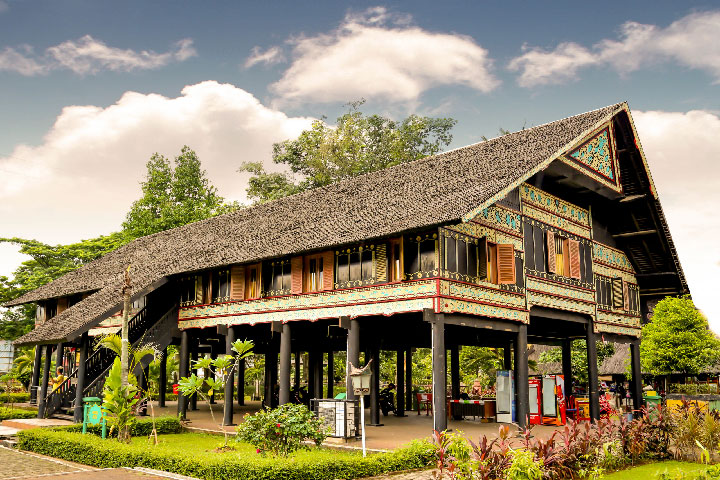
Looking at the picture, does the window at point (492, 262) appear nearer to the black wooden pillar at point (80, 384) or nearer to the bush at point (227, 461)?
the bush at point (227, 461)

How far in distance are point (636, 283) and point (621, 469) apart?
49.9 ft

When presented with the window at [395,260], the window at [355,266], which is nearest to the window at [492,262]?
the window at [395,260]

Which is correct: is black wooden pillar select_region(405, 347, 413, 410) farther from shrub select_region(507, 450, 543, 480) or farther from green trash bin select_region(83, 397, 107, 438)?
shrub select_region(507, 450, 543, 480)

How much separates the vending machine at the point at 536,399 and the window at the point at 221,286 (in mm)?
10213

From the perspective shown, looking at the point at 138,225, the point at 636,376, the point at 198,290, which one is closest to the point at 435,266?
the point at 198,290

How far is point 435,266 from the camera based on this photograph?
1583cm

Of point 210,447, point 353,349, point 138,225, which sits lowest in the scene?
point 210,447

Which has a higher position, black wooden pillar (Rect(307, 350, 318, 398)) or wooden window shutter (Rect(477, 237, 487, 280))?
wooden window shutter (Rect(477, 237, 487, 280))

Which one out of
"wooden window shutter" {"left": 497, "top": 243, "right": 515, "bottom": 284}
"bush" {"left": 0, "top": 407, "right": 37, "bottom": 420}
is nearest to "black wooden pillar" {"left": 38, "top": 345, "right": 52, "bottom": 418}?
"bush" {"left": 0, "top": 407, "right": 37, "bottom": 420}

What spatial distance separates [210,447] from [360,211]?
7.82 meters

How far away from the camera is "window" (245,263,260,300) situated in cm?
2069

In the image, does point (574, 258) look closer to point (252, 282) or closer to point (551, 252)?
point (551, 252)

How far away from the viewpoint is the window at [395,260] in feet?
54.5

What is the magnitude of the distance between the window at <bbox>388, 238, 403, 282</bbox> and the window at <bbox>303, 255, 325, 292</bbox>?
2.55 metres
